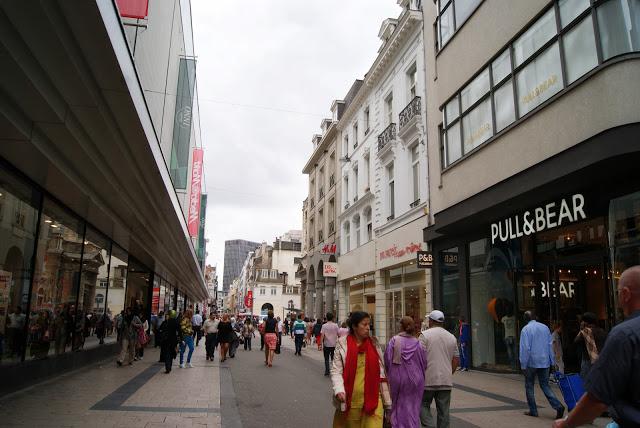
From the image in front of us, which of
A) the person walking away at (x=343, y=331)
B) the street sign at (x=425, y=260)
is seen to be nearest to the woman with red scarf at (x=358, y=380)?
the person walking away at (x=343, y=331)

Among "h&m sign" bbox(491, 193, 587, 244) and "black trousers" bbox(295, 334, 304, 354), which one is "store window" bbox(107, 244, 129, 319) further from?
"h&m sign" bbox(491, 193, 587, 244)

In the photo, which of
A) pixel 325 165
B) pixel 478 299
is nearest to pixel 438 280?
pixel 478 299

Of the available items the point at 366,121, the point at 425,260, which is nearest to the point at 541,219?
the point at 425,260

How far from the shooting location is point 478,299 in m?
15.8

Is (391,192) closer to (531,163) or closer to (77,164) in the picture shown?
(531,163)

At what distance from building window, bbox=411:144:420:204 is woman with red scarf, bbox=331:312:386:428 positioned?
1543 centimetres

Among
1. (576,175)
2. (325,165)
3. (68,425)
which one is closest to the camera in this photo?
(68,425)

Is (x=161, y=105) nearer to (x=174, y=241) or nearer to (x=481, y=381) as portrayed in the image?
(x=174, y=241)

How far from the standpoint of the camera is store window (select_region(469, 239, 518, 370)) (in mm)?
14406

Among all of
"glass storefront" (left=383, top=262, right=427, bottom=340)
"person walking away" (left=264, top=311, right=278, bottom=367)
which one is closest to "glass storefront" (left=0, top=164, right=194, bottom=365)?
"person walking away" (left=264, top=311, right=278, bottom=367)

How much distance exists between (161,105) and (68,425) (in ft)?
26.5

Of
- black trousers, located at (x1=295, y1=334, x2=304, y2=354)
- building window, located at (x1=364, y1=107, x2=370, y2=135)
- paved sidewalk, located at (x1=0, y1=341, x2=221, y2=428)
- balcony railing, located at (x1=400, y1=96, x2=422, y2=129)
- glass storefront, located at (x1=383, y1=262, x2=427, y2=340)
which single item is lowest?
paved sidewalk, located at (x1=0, y1=341, x2=221, y2=428)

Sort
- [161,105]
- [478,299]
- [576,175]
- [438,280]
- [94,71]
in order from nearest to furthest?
[94,71]
[576,175]
[161,105]
[478,299]
[438,280]

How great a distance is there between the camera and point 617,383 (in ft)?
8.22
